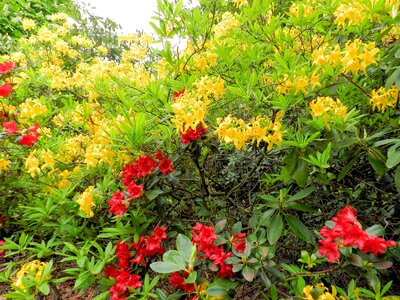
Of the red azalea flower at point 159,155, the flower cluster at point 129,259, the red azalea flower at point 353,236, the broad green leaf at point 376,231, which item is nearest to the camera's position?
the red azalea flower at point 353,236

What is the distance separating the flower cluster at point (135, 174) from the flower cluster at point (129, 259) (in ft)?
0.69

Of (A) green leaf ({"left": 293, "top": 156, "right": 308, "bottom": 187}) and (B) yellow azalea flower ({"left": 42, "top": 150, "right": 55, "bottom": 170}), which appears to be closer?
(A) green leaf ({"left": 293, "top": 156, "right": 308, "bottom": 187})

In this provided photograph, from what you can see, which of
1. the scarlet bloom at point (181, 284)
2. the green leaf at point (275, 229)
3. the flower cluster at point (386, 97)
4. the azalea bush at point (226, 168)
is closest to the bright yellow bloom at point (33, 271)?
the azalea bush at point (226, 168)

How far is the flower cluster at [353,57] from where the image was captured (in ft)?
4.44

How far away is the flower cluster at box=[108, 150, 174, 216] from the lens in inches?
60.9

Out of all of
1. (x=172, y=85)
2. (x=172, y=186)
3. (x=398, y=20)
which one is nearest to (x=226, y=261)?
(x=172, y=186)

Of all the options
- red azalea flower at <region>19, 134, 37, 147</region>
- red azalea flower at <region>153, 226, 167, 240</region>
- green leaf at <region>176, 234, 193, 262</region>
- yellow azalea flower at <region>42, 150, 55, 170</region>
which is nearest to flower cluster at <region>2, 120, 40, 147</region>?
red azalea flower at <region>19, 134, 37, 147</region>

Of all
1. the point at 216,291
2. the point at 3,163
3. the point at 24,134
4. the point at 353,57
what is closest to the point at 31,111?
the point at 24,134

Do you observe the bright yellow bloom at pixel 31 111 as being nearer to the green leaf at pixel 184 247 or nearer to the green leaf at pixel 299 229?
the green leaf at pixel 184 247

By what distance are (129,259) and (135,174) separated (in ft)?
1.44

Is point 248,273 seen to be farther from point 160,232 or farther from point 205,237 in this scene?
point 160,232

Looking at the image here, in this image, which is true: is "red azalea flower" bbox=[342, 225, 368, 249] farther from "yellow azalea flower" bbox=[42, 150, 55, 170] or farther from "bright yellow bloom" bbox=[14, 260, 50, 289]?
"yellow azalea flower" bbox=[42, 150, 55, 170]

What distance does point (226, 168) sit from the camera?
2592 millimetres

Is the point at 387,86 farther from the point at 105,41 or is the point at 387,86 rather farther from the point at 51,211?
the point at 105,41
